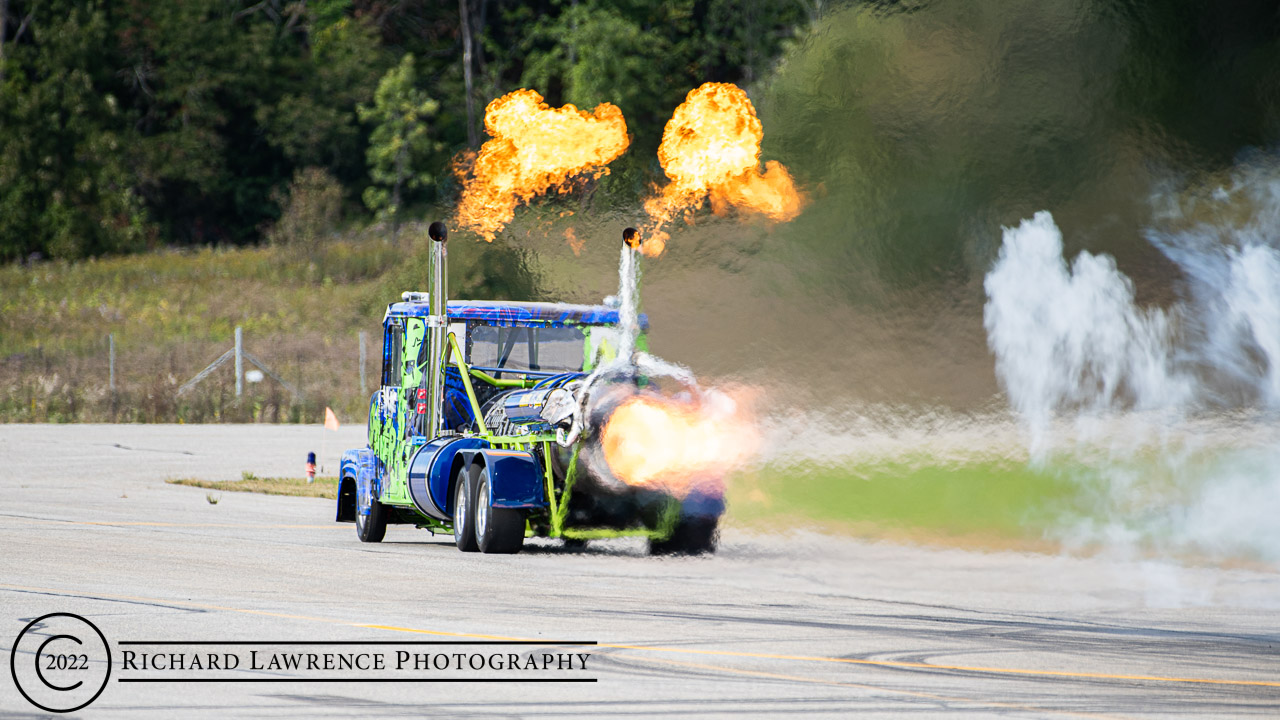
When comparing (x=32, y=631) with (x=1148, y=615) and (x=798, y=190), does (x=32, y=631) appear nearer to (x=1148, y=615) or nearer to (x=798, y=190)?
(x=1148, y=615)

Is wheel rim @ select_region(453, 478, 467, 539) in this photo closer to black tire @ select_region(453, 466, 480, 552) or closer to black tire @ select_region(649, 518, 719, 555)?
black tire @ select_region(453, 466, 480, 552)

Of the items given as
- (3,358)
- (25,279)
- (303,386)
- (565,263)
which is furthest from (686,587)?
(25,279)

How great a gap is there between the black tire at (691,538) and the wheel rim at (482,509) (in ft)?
4.96

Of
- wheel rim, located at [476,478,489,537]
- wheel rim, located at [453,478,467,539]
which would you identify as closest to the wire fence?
wheel rim, located at [453,478,467,539]

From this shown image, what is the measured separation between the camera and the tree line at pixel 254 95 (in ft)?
200

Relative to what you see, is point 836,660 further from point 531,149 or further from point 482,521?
point 531,149

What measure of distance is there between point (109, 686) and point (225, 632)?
1679mm

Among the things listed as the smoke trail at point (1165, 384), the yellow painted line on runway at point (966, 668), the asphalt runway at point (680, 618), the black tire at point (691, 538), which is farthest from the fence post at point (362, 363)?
the yellow painted line on runway at point (966, 668)

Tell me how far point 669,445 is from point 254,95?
5688cm

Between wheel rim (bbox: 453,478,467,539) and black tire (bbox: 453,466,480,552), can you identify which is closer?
black tire (bbox: 453,466,480,552)

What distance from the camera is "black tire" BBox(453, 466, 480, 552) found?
14.7 metres

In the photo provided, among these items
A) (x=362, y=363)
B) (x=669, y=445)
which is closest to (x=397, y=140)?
(x=362, y=363)

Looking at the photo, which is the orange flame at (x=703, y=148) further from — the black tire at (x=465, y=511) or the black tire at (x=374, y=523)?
the black tire at (x=465, y=511)

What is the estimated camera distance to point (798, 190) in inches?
928
